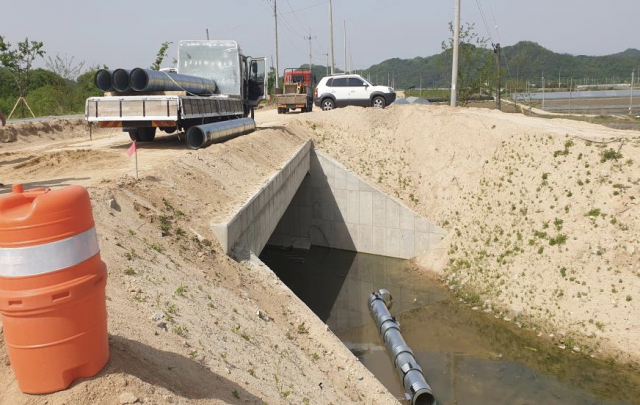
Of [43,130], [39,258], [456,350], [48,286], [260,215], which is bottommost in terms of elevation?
[456,350]

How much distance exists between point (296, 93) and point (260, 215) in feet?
72.3

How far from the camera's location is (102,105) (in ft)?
45.9

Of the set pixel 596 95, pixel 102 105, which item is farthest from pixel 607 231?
pixel 596 95

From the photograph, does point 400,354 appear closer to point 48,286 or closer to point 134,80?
point 48,286

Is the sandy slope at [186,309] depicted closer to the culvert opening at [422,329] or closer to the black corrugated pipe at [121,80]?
the black corrugated pipe at [121,80]

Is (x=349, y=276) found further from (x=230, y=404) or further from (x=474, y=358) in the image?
(x=230, y=404)

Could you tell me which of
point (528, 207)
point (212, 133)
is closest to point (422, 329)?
point (528, 207)

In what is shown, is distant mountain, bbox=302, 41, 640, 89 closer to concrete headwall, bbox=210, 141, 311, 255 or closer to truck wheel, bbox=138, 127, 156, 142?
truck wheel, bbox=138, 127, 156, 142

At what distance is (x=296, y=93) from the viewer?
32.4 m

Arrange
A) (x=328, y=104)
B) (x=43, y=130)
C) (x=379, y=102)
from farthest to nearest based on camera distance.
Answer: (x=328, y=104) < (x=379, y=102) < (x=43, y=130)

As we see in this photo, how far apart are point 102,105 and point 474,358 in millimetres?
12285

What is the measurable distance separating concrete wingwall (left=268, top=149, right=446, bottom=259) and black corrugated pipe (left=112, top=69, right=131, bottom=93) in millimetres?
9491

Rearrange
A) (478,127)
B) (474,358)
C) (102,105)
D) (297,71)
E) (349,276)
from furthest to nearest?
(297,71)
(478,127)
(349,276)
(102,105)
(474,358)

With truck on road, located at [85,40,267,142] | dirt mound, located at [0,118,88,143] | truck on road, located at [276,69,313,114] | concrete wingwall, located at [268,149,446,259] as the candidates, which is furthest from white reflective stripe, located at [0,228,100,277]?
truck on road, located at [276,69,313,114]
